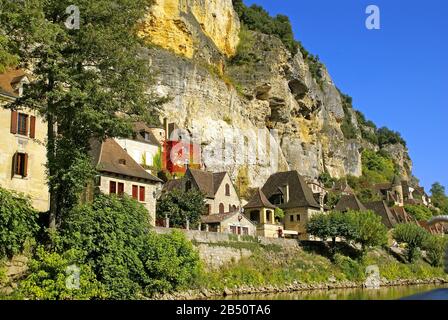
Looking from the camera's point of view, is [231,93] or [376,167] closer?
[231,93]

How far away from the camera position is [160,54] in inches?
2687

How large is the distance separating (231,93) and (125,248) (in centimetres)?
4737

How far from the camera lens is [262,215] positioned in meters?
61.1

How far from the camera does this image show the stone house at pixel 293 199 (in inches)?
2516

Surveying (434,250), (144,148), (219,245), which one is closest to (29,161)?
(219,245)

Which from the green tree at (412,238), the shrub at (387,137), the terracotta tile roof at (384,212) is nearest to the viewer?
the green tree at (412,238)

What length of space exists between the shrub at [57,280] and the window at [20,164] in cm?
714

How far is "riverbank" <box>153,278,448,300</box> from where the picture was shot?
108 feet

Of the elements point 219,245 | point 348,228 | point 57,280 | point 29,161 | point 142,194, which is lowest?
point 57,280

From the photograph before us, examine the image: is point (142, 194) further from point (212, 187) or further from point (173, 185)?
point (212, 187)

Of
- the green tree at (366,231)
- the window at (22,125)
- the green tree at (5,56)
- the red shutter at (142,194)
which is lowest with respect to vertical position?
the green tree at (366,231)

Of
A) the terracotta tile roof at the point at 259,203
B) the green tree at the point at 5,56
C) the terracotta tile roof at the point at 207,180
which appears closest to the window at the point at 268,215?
the terracotta tile roof at the point at 259,203

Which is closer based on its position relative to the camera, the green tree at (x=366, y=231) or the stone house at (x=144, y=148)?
the green tree at (x=366, y=231)

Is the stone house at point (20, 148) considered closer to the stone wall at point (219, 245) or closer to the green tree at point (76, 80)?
the green tree at point (76, 80)
